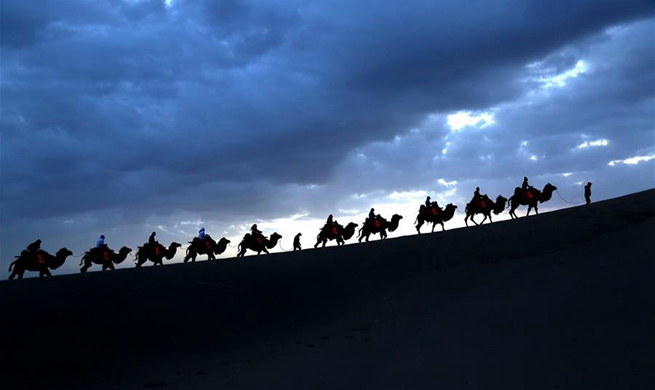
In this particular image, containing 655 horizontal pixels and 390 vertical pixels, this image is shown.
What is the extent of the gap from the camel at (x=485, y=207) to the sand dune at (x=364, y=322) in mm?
11458

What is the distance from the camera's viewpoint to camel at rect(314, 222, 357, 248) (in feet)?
96.8

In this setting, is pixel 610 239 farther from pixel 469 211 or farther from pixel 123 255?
pixel 123 255

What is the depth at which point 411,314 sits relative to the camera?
12039 millimetres

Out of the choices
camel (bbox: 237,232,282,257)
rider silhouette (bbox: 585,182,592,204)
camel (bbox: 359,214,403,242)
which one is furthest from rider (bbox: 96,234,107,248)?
rider silhouette (bbox: 585,182,592,204)

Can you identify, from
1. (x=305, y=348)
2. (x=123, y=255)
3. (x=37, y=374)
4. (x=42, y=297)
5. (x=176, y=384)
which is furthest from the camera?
(x=123, y=255)

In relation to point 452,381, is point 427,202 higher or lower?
higher

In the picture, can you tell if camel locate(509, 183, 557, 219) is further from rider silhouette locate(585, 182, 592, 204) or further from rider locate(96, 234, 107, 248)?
rider locate(96, 234, 107, 248)

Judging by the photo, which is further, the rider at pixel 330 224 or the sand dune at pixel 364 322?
the rider at pixel 330 224

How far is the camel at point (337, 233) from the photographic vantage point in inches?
1162

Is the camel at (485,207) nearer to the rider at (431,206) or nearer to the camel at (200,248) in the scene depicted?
the rider at (431,206)

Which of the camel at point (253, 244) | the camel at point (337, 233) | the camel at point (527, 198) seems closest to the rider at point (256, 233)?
the camel at point (253, 244)

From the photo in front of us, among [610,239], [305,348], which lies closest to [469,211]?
[610,239]

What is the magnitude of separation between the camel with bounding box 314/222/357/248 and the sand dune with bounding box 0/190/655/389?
1115 centimetres

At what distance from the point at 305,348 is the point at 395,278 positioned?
526cm
